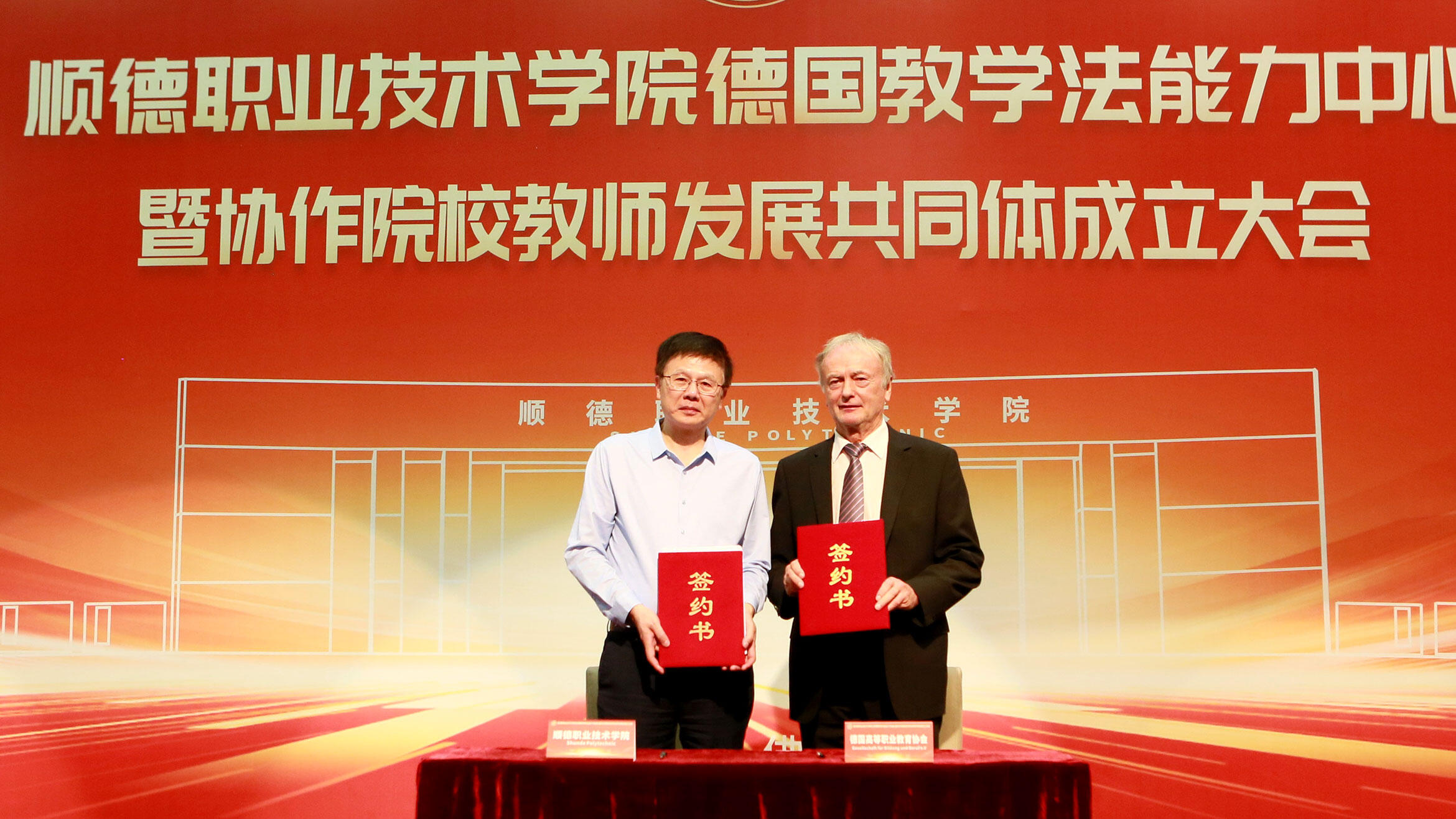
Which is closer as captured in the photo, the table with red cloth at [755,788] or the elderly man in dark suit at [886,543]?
the table with red cloth at [755,788]

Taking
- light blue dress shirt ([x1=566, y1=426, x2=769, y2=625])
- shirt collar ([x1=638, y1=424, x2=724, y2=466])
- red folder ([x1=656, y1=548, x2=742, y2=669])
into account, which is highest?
shirt collar ([x1=638, y1=424, x2=724, y2=466])

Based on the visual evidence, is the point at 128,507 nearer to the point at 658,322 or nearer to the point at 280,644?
the point at 280,644

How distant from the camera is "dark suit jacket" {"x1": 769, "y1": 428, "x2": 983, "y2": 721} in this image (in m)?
1.98

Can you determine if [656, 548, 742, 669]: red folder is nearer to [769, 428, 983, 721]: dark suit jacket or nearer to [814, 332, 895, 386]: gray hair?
[769, 428, 983, 721]: dark suit jacket

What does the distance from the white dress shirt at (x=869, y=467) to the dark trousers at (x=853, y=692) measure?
0.24 m

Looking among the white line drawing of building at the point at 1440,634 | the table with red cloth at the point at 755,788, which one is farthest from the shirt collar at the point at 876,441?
the white line drawing of building at the point at 1440,634

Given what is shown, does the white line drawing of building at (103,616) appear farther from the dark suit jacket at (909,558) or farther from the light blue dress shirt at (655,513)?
the dark suit jacket at (909,558)

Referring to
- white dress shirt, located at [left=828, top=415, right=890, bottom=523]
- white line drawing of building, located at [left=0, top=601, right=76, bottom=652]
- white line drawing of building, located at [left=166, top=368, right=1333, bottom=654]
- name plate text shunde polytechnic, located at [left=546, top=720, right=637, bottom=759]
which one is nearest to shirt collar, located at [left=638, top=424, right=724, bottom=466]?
white dress shirt, located at [left=828, top=415, right=890, bottom=523]

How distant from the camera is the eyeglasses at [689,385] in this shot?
2.06 m

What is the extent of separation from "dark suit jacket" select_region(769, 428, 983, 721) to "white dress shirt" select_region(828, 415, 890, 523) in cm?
1

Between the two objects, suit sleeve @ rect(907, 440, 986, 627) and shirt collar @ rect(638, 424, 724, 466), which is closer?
suit sleeve @ rect(907, 440, 986, 627)

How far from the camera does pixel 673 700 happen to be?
79.0 inches

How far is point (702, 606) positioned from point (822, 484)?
15.9 inches

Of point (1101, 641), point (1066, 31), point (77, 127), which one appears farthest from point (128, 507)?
point (1066, 31)
